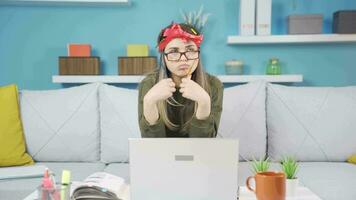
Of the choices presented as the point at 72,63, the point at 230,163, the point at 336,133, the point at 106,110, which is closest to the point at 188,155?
the point at 230,163

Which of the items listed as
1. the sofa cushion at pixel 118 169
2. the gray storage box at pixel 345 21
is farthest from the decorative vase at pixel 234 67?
the sofa cushion at pixel 118 169

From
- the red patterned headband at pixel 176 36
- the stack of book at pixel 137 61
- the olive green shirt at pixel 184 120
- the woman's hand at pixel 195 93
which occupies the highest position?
the red patterned headband at pixel 176 36

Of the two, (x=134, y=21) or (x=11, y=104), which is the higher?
(x=134, y=21)

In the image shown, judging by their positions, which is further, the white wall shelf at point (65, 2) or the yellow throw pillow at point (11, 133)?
the white wall shelf at point (65, 2)

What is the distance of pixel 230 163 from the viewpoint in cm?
81

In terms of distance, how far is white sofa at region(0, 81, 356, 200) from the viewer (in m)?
1.92

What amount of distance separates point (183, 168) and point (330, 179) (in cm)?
103

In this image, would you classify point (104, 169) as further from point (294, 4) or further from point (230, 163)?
point (294, 4)

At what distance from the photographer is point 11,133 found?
1.86 meters

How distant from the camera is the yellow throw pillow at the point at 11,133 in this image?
1813mm

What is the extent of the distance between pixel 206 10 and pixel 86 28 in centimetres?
73

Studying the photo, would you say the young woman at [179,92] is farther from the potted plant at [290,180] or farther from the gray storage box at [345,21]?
the gray storage box at [345,21]

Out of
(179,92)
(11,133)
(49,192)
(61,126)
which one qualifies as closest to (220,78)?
(61,126)

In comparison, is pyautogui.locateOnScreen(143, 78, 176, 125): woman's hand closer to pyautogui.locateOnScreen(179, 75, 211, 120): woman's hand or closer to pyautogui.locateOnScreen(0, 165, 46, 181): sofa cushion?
pyautogui.locateOnScreen(179, 75, 211, 120): woman's hand
